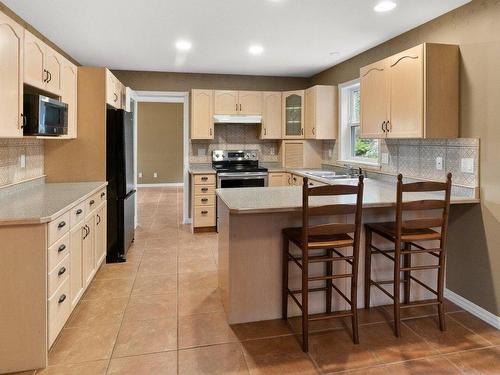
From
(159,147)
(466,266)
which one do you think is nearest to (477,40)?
(466,266)

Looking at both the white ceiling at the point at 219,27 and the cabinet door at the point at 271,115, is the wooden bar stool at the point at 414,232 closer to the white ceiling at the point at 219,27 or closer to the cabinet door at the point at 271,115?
the white ceiling at the point at 219,27

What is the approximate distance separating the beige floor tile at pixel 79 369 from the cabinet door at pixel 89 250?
936 mm

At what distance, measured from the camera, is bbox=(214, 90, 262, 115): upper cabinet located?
555 centimetres

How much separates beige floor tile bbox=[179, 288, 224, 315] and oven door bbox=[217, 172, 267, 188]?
2231mm

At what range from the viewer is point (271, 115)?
5.73m

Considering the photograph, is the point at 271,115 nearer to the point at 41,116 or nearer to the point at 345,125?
the point at 345,125

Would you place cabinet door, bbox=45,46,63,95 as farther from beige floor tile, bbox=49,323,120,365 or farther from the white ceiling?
beige floor tile, bbox=49,323,120,365

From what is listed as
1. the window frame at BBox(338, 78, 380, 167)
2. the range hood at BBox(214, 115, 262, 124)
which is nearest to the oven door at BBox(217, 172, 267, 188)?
the range hood at BBox(214, 115, 262, 124)

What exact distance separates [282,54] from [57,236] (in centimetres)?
334

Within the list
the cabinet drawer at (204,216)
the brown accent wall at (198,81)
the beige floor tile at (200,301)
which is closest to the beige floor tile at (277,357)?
the beige floor tile at (200,301)

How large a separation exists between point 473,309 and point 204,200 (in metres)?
3.51

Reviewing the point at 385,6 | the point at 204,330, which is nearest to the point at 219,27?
the point at 385,6

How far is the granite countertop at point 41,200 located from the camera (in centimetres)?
209

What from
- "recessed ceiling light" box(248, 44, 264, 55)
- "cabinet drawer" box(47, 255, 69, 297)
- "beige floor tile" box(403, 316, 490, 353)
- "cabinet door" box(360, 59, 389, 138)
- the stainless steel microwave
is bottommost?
"beige floor tile" box(403, 316, 490, 353)
